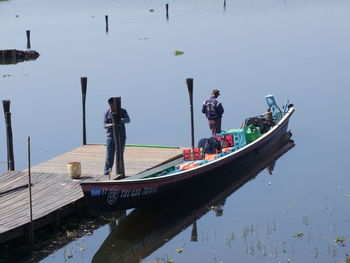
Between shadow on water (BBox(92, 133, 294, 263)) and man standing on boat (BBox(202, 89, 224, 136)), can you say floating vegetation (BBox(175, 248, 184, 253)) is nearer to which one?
shadow on water (BBox(92, 133, 294, 263))

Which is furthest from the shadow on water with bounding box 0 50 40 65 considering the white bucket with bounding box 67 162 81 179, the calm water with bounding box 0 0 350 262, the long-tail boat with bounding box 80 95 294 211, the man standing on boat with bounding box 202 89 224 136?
the white bucket with bounding box 67 162 81 179

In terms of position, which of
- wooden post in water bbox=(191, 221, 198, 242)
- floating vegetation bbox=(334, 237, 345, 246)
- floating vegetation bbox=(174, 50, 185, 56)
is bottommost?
wooden post in water bbox=(191, 221, 198, 242)

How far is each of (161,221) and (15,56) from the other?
41309mm

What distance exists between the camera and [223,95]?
4159 cm

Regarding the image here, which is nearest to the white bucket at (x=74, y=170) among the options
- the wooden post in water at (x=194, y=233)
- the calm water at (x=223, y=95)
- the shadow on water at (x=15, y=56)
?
the calm water at (x=223, y=95)

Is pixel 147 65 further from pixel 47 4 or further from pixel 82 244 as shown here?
pixel 47 4

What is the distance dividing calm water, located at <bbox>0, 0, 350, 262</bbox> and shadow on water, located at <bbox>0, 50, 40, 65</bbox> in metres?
1.69

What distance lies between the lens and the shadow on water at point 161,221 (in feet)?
71.8

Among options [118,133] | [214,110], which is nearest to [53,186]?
[118,133]

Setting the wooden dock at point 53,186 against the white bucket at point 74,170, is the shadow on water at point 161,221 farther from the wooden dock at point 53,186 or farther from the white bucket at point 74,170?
the white bucket at point 74,170

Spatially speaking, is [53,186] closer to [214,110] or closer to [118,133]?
[118,133]

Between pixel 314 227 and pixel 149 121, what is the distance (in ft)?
50.5

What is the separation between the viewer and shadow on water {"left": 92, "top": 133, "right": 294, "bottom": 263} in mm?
21891

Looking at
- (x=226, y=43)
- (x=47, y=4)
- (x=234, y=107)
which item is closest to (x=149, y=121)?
(x=234, y=107)
